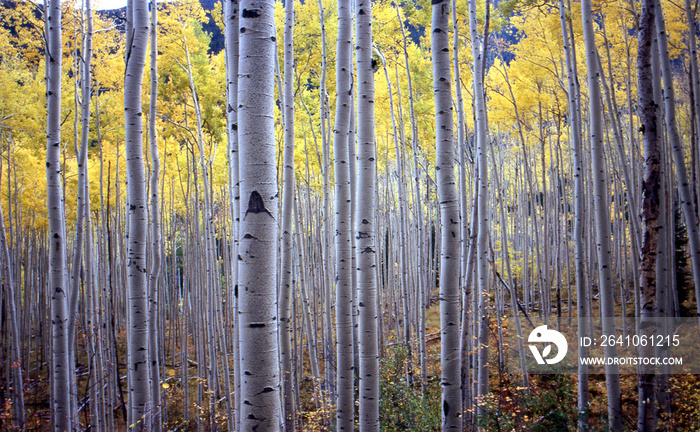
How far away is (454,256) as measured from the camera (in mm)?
2377

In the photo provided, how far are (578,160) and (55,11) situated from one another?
4.40m

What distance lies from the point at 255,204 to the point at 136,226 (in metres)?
1.73

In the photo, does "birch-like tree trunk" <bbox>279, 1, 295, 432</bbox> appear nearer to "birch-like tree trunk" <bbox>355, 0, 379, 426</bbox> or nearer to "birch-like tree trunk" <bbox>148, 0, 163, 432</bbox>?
"birch-like tree trunk" <bbox>355, 0, 379, 426</bbox>

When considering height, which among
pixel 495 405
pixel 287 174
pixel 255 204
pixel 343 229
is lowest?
pixel 495 405

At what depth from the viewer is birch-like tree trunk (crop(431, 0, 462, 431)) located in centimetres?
236

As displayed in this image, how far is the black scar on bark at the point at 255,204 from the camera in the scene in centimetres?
124

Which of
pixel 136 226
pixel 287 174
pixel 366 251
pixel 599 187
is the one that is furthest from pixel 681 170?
pixel 136 226

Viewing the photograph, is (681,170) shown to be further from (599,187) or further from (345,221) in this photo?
(345,221)

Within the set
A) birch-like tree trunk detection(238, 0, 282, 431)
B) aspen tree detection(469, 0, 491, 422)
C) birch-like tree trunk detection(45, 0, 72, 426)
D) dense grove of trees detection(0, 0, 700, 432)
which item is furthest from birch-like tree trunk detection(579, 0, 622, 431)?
birch-like tree trunk detection(45, 0, 72, 426)

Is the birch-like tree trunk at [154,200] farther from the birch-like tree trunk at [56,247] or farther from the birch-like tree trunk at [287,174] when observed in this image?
the birch-like tree trunk at [287,174]

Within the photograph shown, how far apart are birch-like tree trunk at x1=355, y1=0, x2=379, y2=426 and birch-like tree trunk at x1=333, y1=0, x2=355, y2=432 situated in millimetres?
111

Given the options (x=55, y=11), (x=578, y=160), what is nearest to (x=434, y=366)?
(x=578, y=160)

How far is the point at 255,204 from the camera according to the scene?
1.24 metres

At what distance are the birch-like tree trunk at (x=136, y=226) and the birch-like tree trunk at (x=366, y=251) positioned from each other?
1403 mm
